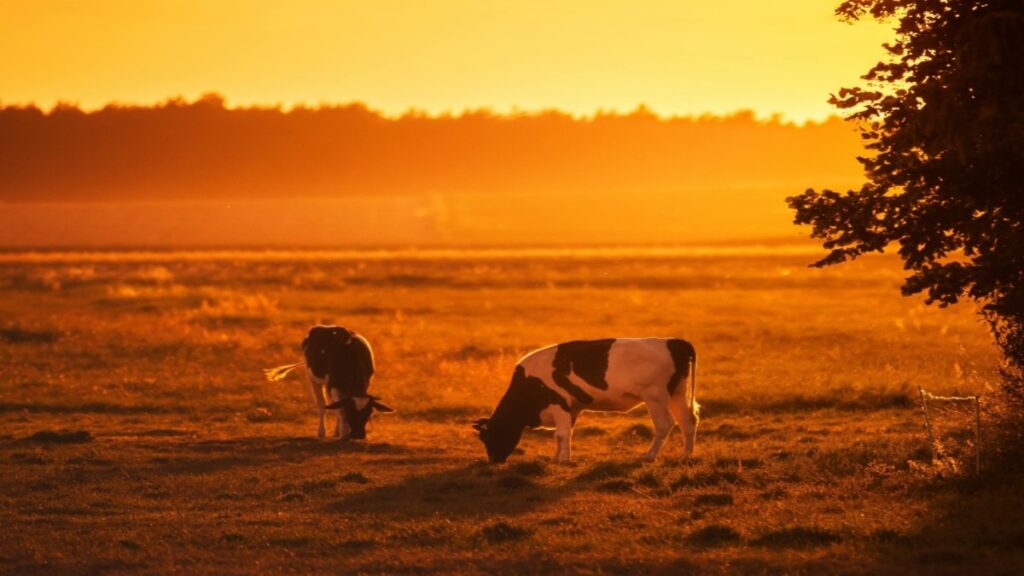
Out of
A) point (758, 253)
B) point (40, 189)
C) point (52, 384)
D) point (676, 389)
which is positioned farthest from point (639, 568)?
point (40, 189)

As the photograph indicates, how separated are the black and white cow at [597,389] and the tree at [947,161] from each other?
387 cm

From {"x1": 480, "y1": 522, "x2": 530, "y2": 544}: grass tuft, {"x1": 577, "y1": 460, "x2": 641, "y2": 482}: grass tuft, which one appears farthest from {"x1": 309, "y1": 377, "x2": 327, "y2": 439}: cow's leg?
{"x1": 480, "y1": 522, "x2": 530, "y2": 544}: grass tuft

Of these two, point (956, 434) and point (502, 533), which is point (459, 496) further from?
point (956, 434)

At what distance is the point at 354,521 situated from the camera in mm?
15359

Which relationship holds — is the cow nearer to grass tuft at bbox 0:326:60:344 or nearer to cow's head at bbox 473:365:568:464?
cow's head at bbox 473:365:568:464

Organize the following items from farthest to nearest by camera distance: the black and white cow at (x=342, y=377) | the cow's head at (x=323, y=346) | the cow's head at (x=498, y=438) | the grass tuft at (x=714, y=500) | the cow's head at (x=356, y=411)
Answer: the cow's head at (x=323, y=346) → the black and white cow at (x=342, y=377) → the cow's head at (x=356, y=411) → the cow's head at (x=498, y=438) → the grass tuft at (x=714, y=500)

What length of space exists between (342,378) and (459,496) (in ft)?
23.8

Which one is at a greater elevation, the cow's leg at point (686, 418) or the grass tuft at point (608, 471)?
the cow's leg at point (686, 418)

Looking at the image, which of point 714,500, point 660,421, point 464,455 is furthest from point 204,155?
point 714,500

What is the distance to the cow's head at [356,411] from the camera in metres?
22.8

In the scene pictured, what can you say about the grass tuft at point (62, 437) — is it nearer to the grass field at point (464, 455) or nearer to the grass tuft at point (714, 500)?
the grass field at point (464, 455)

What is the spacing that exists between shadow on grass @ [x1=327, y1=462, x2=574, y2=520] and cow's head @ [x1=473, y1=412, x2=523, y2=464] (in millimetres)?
1430

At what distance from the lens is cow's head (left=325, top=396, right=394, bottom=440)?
22766 millimetres

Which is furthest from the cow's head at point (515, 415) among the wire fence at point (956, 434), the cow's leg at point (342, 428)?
the wire fence at point (956, 434)
